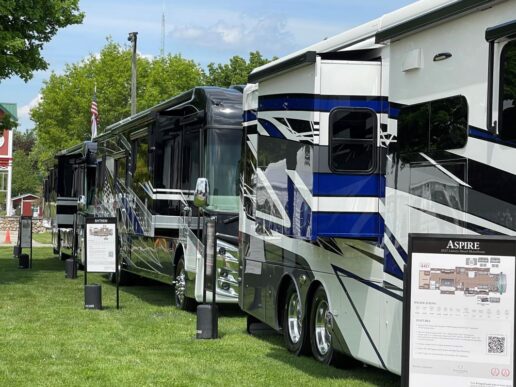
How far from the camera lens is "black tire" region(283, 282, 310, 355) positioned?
9961 mm

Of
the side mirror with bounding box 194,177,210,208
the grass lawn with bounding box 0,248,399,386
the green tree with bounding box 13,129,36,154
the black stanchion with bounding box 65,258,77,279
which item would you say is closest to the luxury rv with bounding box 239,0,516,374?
the grass lawn with bounding box 0,248,399,386

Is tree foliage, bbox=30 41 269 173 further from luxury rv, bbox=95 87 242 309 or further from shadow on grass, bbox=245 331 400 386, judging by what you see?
shadow on grass, bbox=245 331 400 386

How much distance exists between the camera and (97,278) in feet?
72.9

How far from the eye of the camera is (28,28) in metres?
21.7

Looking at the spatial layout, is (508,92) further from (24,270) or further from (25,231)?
(25,231)

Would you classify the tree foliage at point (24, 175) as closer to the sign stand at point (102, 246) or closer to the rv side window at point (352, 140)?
the sign stand at point (102, 246)

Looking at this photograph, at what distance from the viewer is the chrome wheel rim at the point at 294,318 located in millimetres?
10180

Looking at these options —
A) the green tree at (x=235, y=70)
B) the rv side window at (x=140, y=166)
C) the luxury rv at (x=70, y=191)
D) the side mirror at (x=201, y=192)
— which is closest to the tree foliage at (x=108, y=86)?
the green tree at (x=235, y=70)

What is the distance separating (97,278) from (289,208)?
44.9ft

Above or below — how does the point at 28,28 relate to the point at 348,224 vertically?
above

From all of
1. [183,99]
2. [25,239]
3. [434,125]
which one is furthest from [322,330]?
[25,239]

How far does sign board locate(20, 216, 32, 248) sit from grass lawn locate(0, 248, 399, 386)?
10.0 m

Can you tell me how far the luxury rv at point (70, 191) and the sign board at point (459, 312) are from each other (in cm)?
1925

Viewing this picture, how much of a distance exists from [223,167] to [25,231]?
14.4 metres
